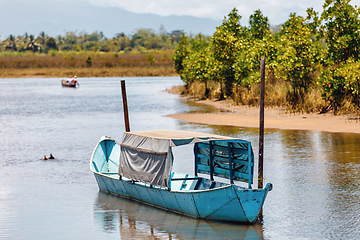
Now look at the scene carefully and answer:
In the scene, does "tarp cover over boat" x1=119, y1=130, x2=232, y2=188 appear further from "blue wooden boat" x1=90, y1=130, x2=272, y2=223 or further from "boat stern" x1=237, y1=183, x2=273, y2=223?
"boat stern" x1=237, y1=183, x2=273, y2=223

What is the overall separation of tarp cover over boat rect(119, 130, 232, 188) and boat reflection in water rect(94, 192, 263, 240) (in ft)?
2.78

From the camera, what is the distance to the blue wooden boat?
13234 mm

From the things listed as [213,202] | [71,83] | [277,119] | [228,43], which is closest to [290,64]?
[277,119]

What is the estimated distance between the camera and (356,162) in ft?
68.2

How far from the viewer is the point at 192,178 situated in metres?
15.9

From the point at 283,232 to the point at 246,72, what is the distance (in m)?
29.2

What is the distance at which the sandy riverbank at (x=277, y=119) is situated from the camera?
2963 centimetres

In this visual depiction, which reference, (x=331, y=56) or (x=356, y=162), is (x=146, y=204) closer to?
(x=356, y=162)

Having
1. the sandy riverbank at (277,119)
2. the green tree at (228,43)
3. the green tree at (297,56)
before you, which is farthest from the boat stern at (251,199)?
the green tree at (228,43)

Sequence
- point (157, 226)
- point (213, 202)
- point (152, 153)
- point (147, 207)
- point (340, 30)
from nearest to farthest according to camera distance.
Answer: point (213, 202)
point (157, 226)
point (152, 153)
point (147, 207)
point (340, 30)

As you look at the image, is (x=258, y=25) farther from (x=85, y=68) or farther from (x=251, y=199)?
(x=85, y=68)

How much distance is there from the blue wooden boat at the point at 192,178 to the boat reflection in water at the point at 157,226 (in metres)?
0.22

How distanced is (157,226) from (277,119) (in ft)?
68.1

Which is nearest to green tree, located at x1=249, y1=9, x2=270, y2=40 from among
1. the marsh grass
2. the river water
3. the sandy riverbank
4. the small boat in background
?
the sandy riverbank
